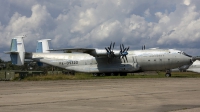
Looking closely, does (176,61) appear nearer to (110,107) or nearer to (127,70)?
(127,70)

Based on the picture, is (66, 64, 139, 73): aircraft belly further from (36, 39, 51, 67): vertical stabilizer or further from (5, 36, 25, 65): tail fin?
(36, 39, 51, 67): vertical stabilizer

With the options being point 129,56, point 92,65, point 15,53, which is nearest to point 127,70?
point 129,56

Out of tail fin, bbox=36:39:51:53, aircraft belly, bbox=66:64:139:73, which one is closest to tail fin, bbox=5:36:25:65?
aircraft belly, bbox=66:64:139:73

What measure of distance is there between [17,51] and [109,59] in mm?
15315

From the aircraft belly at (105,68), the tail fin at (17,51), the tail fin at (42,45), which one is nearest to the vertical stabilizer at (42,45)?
the tail fin at (42,45)

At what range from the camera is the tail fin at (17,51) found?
57.5 meters

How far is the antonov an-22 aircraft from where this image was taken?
172 feet

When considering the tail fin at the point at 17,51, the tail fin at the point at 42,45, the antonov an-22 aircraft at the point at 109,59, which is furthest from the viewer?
the tail fin at the point at 42,45

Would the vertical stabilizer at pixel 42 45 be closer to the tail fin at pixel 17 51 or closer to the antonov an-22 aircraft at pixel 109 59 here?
the antonov an-22 aircraft at pixel 109 59

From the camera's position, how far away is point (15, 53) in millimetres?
57469

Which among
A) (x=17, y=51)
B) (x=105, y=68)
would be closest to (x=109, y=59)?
(x=105, y=68)

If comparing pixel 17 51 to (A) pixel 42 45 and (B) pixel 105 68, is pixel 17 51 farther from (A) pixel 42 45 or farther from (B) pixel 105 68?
(B) pixel 105 68

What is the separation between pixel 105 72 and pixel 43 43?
2002cm

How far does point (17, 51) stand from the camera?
57406 mm
